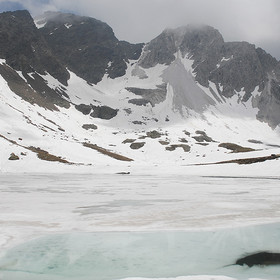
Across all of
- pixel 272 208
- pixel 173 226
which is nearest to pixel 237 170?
pixel 272 208

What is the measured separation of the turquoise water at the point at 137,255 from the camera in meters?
5.97

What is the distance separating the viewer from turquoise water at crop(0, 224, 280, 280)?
235 inches

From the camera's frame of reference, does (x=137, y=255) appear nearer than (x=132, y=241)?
Yes

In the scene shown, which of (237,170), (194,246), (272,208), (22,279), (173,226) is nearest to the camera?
(22,279)

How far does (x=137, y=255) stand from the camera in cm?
707

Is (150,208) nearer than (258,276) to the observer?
No

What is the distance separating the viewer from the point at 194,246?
25.5 ft

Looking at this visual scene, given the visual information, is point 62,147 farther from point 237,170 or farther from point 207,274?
point 207,274

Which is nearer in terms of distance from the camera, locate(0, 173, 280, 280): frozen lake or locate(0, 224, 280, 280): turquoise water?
locate(0, 224, 280, 280): turquoise water

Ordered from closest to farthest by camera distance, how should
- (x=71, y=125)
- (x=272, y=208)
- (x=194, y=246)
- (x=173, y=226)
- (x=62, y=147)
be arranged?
(x=194, y=246)
(x=173, y=226)
(x=272, y=208)
(x=62, y=147)
(x=71, y=125)

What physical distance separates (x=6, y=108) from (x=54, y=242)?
327ft

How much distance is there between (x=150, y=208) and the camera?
45.0 ft

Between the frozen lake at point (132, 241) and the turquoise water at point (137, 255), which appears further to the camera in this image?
the frozen lake at point (132, 241)

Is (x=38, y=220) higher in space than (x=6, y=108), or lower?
lower
